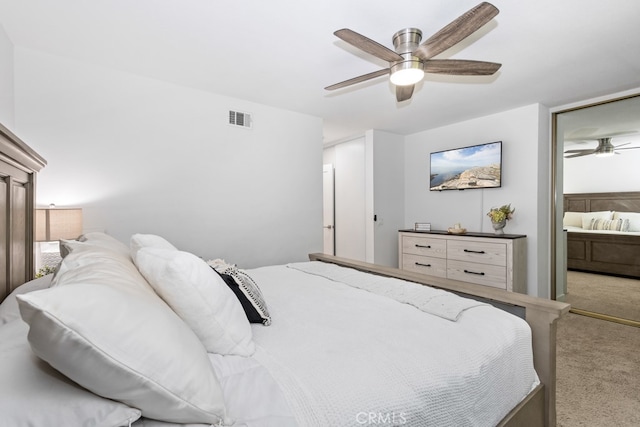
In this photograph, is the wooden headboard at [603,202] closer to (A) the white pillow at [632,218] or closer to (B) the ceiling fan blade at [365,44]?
(A) the white pillow at [632,218]

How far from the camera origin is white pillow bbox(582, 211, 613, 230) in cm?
381

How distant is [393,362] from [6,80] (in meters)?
3.02

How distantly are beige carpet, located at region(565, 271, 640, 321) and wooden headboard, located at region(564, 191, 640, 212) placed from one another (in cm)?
97

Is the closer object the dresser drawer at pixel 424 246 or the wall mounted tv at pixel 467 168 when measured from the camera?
the wall mounted tv at pixel 467 168

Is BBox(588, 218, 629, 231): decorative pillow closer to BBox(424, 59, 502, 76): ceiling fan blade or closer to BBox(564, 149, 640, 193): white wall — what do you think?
BBox(564, 149, 640, 193): white wall

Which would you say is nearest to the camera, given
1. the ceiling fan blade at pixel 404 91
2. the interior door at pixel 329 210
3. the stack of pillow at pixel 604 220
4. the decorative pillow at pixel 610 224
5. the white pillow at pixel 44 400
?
the white pillow at pixel 44 400

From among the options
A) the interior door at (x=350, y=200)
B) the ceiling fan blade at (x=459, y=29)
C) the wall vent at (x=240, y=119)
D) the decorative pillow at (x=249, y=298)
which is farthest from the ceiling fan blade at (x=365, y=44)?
the interior door at (x=350, y=200)

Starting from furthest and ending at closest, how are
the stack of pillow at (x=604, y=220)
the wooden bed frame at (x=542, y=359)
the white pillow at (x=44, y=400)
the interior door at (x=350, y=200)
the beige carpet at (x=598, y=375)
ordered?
the interior door at (x=350, y=200) < the stack of pillow at (x=604, y=220) < the beige carpet at (x=598, y=375) < the wooden bed frame at (x=542, y=359) < the white pillow at (x=44, y=400)

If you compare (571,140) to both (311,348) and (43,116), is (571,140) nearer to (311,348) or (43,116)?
(311,348)

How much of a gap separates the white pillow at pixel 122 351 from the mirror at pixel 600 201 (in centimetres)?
432

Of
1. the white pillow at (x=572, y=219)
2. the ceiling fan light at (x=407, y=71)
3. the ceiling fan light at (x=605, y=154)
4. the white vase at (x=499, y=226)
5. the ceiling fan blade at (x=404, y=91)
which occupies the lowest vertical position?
the white vase at (x=499, y=226)

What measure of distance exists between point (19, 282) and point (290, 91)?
257 cm

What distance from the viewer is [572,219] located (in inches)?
157

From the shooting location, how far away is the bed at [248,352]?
0.59m
